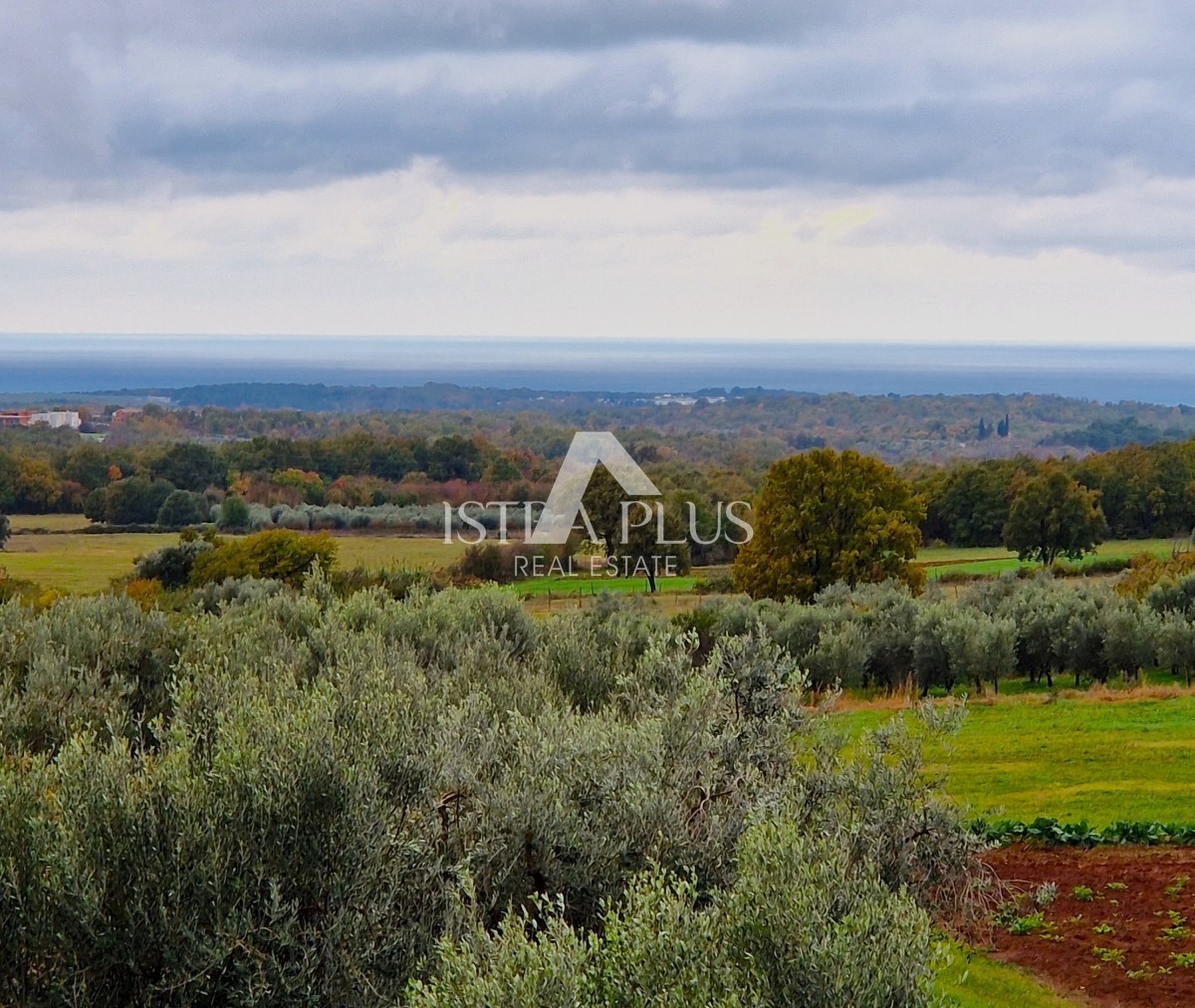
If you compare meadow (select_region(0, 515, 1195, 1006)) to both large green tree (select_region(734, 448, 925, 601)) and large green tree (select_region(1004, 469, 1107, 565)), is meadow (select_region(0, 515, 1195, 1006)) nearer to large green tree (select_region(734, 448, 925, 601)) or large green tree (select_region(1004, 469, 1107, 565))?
large green tree (select_region(734, 448, 925, 601))

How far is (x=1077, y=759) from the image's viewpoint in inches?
619

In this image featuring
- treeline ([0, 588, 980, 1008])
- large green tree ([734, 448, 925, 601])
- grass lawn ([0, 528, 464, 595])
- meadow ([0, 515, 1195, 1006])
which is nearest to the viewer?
treeline ([0, 588, 980, 1008])

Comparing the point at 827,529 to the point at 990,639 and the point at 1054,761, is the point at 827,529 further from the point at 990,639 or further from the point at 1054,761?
the point at 1054,761

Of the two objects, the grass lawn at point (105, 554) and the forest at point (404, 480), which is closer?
the grass lawn at point (105, 554)

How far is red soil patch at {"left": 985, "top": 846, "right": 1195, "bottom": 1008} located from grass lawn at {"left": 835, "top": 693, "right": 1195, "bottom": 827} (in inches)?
33.3

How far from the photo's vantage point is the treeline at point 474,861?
396cm

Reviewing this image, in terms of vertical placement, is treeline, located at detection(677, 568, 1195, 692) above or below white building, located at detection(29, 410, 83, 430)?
below

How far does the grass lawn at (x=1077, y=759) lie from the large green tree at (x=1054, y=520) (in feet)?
99.1

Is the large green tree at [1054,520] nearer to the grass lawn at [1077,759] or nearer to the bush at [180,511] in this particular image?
the grass lawn at [1077,759]

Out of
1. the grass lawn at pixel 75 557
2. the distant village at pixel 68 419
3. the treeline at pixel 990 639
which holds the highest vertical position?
the distant village at pixel 68 419

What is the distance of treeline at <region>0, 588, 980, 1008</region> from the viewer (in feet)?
13.0

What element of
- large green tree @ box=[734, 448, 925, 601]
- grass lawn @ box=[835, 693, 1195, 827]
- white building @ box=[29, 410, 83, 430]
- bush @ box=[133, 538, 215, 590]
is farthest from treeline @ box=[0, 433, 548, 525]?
grass lawn @ box=[835, 693, 1195, 827]

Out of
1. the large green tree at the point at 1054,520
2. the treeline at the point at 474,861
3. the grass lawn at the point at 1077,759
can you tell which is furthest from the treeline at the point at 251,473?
the treeline at the point at 474,861

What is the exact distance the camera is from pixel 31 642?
12.3 meters
